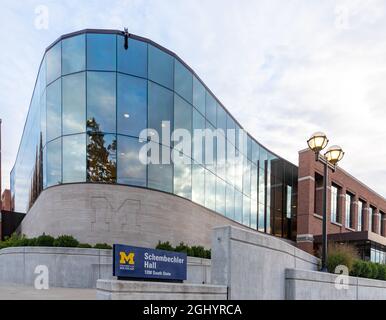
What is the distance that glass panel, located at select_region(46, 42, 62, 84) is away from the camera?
60.2 feet

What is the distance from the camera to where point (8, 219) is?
1403 inches

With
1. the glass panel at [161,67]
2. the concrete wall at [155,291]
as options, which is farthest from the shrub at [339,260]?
the glass panel at [161,67]

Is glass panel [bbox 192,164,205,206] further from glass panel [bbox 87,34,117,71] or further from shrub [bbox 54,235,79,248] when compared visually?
shrub [bbox 54,235,79,248]

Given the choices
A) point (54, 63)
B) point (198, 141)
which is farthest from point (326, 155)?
point (54, 63)

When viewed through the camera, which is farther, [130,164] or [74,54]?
[74,54]

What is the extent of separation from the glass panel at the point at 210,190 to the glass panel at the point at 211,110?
3671mm

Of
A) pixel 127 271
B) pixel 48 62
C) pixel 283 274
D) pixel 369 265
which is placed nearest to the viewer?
pixel 127 271

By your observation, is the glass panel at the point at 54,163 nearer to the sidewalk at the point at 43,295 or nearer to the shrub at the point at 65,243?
the shrub at the point at 65,243

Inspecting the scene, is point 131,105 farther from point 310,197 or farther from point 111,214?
point 310,197

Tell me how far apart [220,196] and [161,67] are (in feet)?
32.1

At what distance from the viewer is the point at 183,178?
65.6ft

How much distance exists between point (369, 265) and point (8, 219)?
3371 cm
